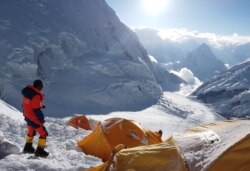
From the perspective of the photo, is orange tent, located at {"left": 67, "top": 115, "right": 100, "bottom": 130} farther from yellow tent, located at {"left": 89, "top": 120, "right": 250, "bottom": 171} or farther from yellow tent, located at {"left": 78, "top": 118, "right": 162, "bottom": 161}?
yellow tent, located at {"left": 89, "top": 120, "right": 250, "bottom": 171}

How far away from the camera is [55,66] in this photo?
7356 cm

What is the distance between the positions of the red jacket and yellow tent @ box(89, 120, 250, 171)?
2.56 metres

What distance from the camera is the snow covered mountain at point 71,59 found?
210 ft

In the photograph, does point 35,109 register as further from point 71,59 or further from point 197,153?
point 71,59

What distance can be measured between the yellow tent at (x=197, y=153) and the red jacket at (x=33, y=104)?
8.39 ft

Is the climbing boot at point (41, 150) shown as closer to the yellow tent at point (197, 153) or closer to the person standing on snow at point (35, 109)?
the person standing on snow at point (35, 109)

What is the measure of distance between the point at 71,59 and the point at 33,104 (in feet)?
231

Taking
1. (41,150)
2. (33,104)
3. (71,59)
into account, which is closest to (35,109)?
(33,104)

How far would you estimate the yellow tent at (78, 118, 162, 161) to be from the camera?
1209 centimetres

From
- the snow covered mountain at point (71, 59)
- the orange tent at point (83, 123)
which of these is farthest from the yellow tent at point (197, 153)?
the snow covered mountain at point (71, 59)

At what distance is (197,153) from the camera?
22.7ft

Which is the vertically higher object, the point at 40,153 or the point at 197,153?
the point at 197,153

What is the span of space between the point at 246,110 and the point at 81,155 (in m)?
162

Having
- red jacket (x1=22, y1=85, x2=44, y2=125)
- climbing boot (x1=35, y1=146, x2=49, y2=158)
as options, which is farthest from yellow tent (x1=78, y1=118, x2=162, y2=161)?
red jacket (x1=22, y1=85, x2=44, y2=125)
